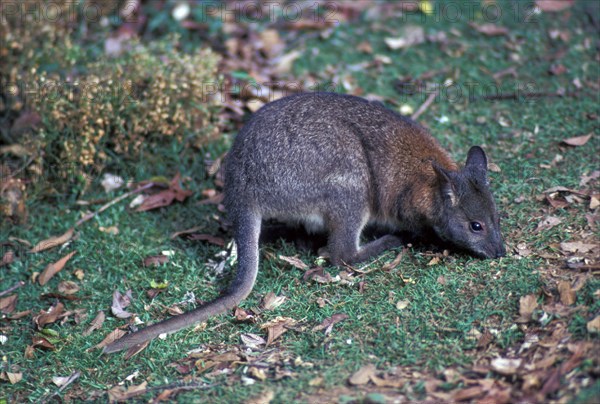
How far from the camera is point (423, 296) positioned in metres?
5.22

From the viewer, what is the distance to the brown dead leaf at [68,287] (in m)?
6.11

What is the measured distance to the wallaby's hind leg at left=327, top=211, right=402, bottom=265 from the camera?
5734 mm

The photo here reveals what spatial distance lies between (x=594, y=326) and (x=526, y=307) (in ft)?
1.64

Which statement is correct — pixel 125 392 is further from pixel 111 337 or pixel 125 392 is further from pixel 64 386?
pixel 111 337

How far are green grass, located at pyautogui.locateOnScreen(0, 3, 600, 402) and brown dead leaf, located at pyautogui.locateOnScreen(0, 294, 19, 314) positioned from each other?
56mm

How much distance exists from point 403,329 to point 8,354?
119 inches

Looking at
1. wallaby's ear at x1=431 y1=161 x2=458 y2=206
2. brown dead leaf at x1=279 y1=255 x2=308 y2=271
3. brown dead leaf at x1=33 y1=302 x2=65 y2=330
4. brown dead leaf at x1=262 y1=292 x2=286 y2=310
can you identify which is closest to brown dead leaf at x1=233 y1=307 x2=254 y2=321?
brown dead leaf at x1=262 y1=292 x2=286 y2=310

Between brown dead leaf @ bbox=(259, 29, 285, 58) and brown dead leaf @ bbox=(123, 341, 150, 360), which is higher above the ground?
brown dead leaf @ bbox=(259, 29, 285, 58)

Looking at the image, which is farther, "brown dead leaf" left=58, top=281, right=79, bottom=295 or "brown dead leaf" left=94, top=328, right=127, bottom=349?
"brown dead leaf" left=58, top=281, right=79, bottom=295

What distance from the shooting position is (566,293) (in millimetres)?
4773

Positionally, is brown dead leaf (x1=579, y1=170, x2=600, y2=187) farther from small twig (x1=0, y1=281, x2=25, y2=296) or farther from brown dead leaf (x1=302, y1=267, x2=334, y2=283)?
small twig (x1=0, y1=281, x2=25, y2=296)

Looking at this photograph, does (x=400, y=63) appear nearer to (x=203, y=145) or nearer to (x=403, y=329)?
(x=203, y=145)

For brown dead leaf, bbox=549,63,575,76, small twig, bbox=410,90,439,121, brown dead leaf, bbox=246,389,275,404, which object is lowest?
brown dead leaf, bbox=246,389,275,404

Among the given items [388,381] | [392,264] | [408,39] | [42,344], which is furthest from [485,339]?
[408,39]
